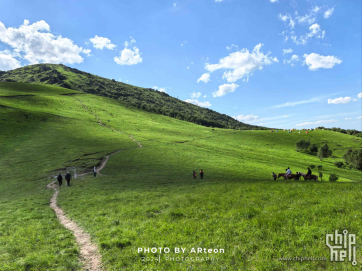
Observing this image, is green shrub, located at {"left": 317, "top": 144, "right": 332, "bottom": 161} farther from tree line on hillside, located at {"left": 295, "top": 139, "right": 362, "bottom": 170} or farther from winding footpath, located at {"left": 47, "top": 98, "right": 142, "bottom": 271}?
winding footpath, located at {"left": 47, "top": 98, "right": 142, "bottom": 271}

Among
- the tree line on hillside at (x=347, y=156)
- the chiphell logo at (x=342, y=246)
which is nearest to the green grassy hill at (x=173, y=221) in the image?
the chiphell logo at (x=342, y=246)

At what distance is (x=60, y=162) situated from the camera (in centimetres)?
4291

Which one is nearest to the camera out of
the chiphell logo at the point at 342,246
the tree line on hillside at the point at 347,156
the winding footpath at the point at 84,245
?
the chiphell logo at the point at 342,246

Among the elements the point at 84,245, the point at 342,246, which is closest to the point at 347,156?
the point at 342,246

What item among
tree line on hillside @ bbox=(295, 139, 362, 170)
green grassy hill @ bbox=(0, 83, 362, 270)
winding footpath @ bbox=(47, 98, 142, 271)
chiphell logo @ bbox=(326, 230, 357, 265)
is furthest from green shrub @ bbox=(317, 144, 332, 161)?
winding footpath @ bbox=(47, 98, 142, 271)

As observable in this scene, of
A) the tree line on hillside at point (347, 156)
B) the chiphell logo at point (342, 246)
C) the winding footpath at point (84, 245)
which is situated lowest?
the winding footpath at point (84, 245)

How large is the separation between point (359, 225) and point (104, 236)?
46.0 ft

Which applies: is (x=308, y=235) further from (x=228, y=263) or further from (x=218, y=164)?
(x=218, y=164)

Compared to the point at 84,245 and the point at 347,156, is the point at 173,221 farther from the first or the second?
the point at 347,156

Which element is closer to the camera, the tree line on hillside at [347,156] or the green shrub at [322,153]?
the tree line on hillside at [347,156]

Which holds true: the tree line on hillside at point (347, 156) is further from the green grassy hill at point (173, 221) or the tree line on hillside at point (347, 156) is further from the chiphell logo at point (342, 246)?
the chiphell logo at point (342, 246)

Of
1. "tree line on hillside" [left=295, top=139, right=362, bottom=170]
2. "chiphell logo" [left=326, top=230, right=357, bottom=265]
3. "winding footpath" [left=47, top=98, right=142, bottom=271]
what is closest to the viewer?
"chiphell logo" [left=326, top=230, right=357, bottom=265]

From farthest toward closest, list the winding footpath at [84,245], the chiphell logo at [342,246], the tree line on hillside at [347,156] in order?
the tree line on hillside at [347,156]
the winding footpath at [84,245]
the chiphell logo at [342,246]

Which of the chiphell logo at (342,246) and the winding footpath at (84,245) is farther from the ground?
the chiphell logo at (342,246)
